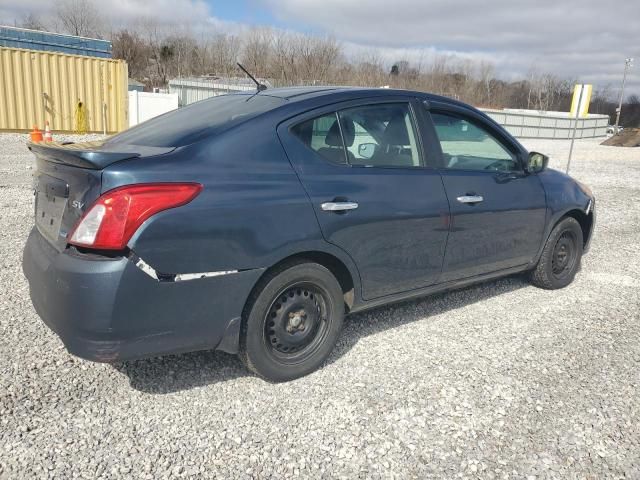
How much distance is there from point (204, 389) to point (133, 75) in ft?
214

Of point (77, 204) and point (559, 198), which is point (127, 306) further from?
point (559, 198)

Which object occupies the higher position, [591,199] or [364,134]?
[364,134]

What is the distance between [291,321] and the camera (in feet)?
10.3

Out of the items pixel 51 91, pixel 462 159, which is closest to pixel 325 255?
pixel 462 159

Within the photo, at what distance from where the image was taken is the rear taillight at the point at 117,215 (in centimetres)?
243

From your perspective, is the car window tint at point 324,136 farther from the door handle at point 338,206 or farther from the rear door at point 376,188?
the door handle at point 338,206

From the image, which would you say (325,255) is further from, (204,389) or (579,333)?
(579,333)

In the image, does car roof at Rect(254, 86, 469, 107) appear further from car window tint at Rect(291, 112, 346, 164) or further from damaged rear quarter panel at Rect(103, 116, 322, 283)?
damaged rear quarter panel at Rect(103, 116, 322, 283)

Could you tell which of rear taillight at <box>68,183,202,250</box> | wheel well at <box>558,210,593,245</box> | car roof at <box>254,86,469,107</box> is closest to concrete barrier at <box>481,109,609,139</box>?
wheel well at <box>558,210,593,245</box>

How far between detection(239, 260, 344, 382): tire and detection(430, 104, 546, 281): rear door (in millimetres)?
1082

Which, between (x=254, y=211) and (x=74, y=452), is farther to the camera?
(x=254, y=211)

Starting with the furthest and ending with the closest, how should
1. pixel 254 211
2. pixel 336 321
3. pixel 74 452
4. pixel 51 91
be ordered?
pixel 51 91 < pixel 336 321 < pixel 254 211 < pixel 74 452

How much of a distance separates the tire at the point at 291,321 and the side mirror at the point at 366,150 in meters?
0.80

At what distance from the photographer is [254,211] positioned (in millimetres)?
2777
